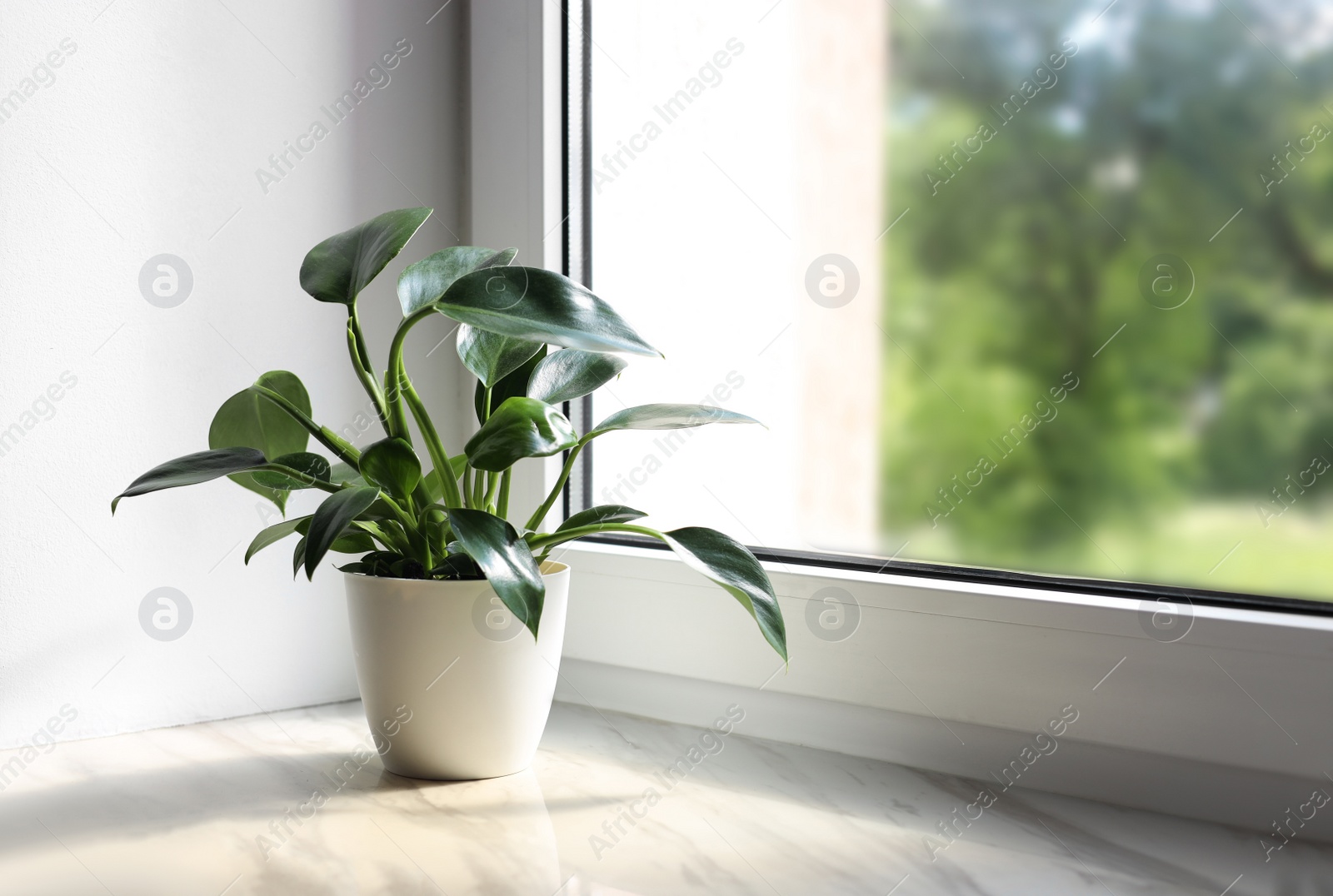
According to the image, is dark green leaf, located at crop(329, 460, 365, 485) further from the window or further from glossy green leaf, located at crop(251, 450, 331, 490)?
the window

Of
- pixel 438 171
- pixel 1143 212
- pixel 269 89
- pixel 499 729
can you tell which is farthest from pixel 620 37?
pixel 499 729

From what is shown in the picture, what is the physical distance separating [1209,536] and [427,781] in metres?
0.59

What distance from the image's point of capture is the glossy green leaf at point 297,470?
668mm

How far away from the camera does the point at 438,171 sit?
103cm

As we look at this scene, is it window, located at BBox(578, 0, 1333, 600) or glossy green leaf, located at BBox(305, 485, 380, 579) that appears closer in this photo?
glossy green leaf, located at BBox(305, 485, 380, 579)


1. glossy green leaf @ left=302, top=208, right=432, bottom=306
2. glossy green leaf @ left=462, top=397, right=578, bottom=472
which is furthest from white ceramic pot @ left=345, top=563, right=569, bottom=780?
glossy green leaf @ left=302, top=208, right=432, bottom=306

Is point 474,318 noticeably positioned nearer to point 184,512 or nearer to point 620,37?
point 184,512

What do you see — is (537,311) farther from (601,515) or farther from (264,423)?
(264,423)

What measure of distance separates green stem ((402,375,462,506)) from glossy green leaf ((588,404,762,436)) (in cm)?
11

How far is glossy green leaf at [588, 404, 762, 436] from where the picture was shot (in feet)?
2.16

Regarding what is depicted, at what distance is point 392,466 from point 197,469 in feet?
0.40

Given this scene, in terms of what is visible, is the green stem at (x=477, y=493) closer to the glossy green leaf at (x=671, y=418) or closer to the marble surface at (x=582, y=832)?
the glossy green leaf at (x=671, y=418)

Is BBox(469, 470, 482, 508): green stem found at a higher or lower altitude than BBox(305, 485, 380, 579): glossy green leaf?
lower

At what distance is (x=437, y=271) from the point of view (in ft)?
2.27
